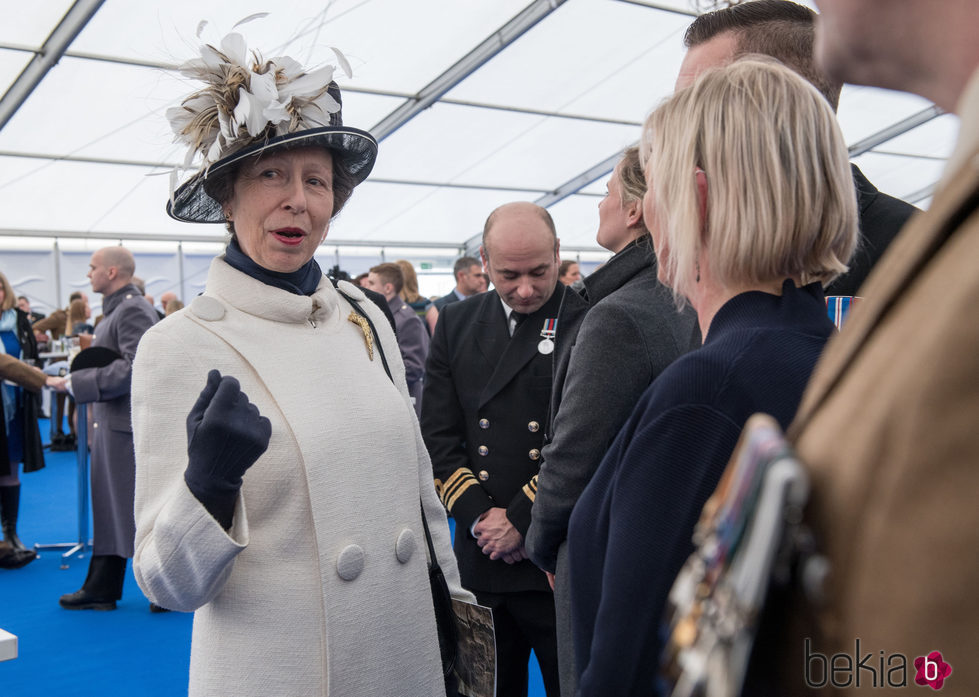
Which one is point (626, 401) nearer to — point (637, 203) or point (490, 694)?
point (637, 203)

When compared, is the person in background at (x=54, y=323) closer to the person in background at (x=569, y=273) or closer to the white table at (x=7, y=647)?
the person in background at (x=569, y=273)

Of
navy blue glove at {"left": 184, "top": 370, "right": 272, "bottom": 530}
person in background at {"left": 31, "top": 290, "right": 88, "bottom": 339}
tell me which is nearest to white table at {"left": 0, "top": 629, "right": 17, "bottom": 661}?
navy blue glove at {"left": 184, "top": 370, "right": 272, "bottom": 530}

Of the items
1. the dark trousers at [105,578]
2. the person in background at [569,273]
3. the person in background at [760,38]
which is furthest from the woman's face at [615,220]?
the person in background at [569,273]

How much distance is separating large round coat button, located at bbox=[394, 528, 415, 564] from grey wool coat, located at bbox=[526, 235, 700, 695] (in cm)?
43

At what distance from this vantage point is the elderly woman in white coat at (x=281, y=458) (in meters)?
1.28

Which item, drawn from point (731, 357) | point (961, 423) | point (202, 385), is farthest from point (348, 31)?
point (961, 423)

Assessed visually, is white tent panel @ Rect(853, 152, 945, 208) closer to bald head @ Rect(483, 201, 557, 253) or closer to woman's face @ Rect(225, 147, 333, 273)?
bald head @ Rect(483, 201, 557, 253)

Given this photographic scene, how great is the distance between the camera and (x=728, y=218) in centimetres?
102

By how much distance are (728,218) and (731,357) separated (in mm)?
210

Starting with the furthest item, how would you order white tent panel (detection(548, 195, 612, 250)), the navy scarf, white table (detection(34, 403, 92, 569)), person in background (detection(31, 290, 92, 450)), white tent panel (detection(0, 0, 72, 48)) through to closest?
white tent panel (detection(548, 195, 612, 250)) → person in background (detection(31, 290, 92, 450)) → white tent panel (detection(0, 0, 72, 48)) → white table (detection(34, 403, 92, 569)) → the navy scarf

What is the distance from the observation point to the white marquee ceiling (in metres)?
6.91

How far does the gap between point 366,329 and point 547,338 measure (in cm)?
94

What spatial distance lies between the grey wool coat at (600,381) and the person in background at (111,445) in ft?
10.1

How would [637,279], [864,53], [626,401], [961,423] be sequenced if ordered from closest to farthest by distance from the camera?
[961,423]
[864,53]
[626,401]
[637,279]
